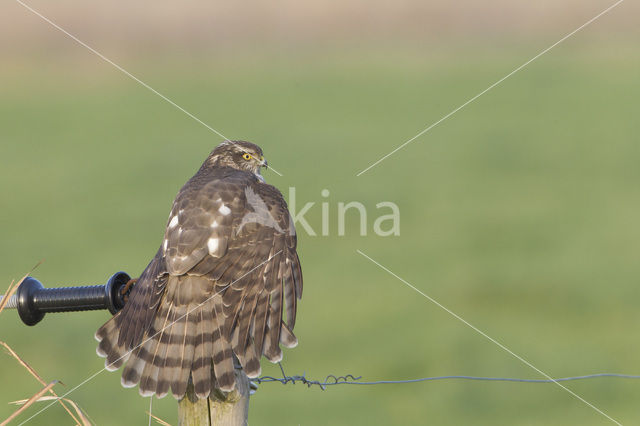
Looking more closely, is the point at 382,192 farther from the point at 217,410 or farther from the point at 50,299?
the point at 217,410

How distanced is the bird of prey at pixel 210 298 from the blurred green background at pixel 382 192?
3.56 m

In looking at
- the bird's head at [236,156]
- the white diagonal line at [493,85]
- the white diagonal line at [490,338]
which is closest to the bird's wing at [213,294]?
the bird's head at [236,156]

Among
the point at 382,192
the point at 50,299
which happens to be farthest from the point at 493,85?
the point at 50,299

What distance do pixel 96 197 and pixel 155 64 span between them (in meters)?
12.0

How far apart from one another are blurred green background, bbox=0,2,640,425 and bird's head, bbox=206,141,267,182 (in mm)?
2856

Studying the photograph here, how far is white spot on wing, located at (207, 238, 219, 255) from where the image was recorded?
14.8 feet

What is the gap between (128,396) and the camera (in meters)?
8.68

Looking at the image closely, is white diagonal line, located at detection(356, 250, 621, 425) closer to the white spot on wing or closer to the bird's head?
the bird's head

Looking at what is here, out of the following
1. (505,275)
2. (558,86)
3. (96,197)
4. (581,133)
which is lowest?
(505,275)

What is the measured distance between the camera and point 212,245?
4.53 metres

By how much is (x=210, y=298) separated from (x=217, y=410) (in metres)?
0.85

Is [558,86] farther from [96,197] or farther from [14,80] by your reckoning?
[14,80]

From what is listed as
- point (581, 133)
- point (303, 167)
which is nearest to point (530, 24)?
point (581, 133)

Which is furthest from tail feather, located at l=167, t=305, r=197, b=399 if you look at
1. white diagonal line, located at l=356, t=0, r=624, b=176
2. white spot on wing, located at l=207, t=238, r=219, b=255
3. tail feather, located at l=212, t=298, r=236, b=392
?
white diagonal line, located at l=356, t=0, r=624, b=176
